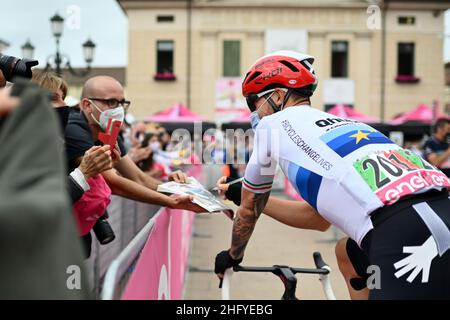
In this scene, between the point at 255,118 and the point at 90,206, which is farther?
the point at 90,206

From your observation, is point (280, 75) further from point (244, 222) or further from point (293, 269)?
Answer: point (293, 269)

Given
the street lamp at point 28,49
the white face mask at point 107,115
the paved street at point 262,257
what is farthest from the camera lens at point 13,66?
the street lamp at point 28,49

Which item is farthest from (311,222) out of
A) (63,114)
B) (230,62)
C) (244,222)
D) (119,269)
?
(230,62)

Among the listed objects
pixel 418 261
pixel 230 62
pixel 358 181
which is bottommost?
pixel 418 261

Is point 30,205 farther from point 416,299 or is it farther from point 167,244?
point 167,244

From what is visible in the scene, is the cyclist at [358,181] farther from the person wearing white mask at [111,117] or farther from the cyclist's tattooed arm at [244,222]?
the person wearing white mask at [111,117]

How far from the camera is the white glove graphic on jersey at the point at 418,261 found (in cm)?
191

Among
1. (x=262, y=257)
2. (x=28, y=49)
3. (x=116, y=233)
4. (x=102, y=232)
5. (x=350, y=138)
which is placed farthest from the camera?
(x=28, y=49)

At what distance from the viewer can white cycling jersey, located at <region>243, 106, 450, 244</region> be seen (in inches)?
79.9

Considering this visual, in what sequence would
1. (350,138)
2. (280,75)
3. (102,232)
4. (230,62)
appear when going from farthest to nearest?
(230,62) < (102,232) < (280,75) < (350,138)

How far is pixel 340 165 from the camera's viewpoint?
6.91ft

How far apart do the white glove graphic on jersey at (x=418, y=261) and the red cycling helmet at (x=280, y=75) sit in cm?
94

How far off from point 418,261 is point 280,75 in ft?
3.38

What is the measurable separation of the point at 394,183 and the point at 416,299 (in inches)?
15.5
